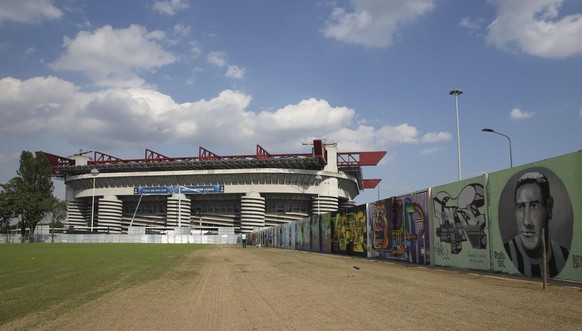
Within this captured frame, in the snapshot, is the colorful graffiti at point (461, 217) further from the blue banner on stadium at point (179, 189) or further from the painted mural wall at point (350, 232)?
the blue banner on stadium at point (179, 189)

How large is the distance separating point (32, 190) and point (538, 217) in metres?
95.0

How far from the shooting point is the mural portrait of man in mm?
13380

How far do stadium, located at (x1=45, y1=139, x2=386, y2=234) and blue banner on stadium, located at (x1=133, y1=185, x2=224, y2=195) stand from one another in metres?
0.25

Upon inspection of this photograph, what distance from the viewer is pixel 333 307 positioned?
31.4ft

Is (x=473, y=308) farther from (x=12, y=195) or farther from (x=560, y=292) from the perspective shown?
(x=12, y=195)

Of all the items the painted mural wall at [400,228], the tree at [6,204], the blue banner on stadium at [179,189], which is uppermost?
the blue banner on stadium at [179,189]

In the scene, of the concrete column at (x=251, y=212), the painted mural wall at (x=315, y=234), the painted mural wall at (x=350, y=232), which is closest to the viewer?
the painted mural wall at (x=350, y=232)

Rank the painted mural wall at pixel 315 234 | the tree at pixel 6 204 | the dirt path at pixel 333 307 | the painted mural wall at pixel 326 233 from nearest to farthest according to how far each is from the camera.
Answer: the dirt path at pixel 333 307
the painted mural wall at pixel 326 233
the painted mural wall at pixel 315 234
the tree at pixel 6 204

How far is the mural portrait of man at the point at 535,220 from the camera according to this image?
43.9 ft

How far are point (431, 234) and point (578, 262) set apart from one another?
925 centimetres

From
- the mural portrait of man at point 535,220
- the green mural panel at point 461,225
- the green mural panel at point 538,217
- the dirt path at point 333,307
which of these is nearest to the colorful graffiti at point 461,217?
the green mural panel at point 461,225

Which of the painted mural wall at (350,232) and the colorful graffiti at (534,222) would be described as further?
the painted mural wall at (350,232)

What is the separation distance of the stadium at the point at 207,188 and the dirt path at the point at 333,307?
100m

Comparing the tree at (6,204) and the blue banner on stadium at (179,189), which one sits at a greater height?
the blue banner on stadium at (179,189)
